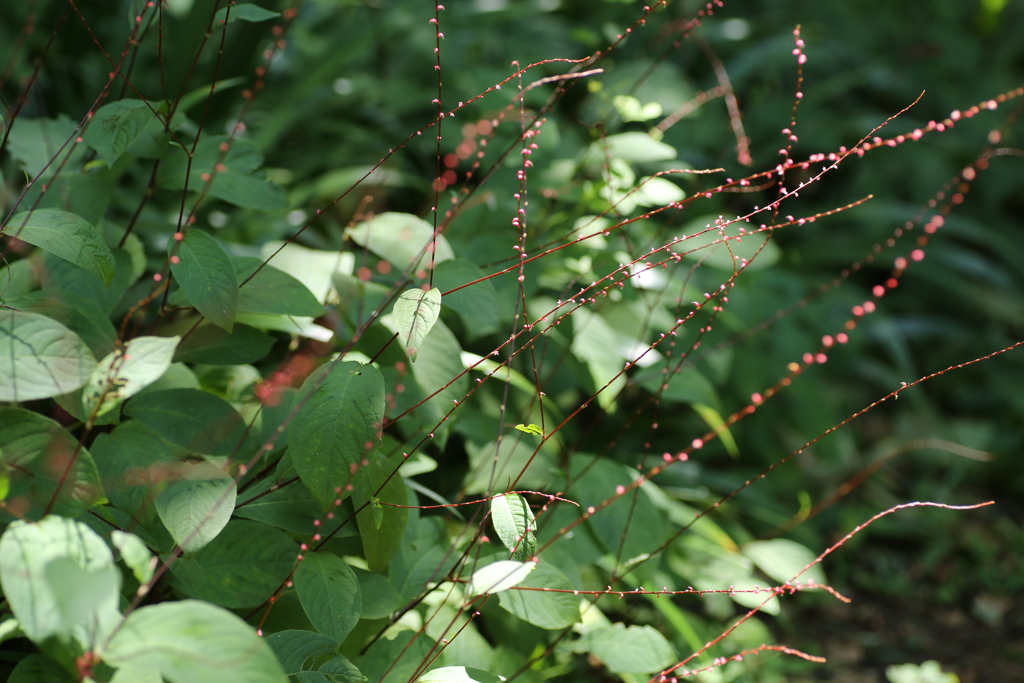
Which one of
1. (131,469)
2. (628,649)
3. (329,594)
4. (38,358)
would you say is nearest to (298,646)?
(329,594)

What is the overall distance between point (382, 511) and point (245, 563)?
0.57ft

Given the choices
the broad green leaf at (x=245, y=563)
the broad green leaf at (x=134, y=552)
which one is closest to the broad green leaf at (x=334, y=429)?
the broad green leaf at (x=245, y=563)

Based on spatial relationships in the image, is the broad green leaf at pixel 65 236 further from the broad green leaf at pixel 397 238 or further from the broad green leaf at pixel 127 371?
the broad green leaf at pixel 397 238

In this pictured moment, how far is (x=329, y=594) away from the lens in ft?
2.70

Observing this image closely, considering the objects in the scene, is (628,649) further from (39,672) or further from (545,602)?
(39,672)

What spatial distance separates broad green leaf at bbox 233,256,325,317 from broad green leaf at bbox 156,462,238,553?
0.77 feet

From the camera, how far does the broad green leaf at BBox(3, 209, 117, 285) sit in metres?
0.80

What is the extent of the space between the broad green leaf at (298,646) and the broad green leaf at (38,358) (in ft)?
1.08

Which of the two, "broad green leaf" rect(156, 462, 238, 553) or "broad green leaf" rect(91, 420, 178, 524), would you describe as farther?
"broad green leaf" rect(91, 420, 178, 524)

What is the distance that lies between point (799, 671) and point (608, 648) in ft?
→ 2.92

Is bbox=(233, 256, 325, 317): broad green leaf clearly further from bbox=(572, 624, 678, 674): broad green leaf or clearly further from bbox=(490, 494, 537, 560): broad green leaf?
bbox=(572, 624, 678, 674): broad green leaf

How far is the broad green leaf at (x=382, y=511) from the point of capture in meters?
0.87

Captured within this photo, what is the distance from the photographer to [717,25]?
3.10 meters

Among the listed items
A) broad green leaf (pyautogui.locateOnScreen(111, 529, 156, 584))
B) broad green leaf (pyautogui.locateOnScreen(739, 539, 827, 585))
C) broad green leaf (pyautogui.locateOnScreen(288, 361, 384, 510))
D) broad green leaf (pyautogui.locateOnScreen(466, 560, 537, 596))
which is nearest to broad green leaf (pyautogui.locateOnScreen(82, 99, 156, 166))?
broad green leaf (pyautogui.locateOnScreen(288, 361, 384, 510))
